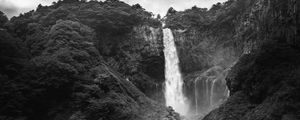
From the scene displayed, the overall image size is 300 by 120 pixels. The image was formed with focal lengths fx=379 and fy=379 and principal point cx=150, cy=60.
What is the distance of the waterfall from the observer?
47500 mm

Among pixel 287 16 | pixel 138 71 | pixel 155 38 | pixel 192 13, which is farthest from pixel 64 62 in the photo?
pixel 192 13

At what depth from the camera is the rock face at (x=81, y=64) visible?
110 ft

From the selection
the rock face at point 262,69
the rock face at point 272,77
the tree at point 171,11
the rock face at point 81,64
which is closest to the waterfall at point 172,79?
the rock face at point 81,64

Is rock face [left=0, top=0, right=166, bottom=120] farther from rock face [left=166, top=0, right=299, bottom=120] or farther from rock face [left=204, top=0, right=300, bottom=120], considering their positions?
rock face [left=204, top=0, right=300, bottom=120]

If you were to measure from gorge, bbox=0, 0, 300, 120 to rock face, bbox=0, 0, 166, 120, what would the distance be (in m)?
0.10

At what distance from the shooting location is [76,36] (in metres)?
42.2

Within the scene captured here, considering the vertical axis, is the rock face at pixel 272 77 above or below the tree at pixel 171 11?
below

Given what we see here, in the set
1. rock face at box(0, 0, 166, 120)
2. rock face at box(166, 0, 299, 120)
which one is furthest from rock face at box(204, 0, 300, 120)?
rock face at box(0, 0, 166, 120)

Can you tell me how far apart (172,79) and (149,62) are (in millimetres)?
3761

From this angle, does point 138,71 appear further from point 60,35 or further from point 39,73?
point 39,73

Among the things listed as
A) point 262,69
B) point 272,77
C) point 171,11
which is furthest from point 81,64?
point 171,11

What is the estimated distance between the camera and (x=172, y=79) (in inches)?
1960

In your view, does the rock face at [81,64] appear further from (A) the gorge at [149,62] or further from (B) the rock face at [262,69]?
(B) the rock face at [262,69]

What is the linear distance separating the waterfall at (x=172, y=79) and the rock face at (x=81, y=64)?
0.92 meters
